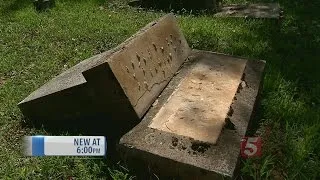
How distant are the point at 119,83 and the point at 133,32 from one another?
3.17 m

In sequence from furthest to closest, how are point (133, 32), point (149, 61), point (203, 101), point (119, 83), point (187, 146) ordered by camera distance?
point (133, 32) → point (149, 61) → point (203, 101) → point (119, 83) → point (187, 146)

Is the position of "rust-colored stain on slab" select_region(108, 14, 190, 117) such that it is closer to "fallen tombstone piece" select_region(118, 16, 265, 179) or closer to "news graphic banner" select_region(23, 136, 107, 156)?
"fallen tombstone piece" select_region(118, 16, 265, 179)

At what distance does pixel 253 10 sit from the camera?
7668 mm

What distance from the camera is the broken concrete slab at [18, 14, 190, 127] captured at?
3500 millimetres

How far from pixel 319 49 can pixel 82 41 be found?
371cm

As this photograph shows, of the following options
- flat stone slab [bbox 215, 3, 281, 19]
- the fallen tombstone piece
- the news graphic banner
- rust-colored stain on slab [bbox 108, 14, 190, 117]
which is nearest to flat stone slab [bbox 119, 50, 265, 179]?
the fallen tombstone piece

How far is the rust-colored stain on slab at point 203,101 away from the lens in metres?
3.43

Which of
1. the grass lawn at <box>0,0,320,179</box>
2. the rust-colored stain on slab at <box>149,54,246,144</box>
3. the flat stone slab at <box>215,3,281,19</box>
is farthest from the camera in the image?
the flat stone slab at <box>215,3,281,19</box>

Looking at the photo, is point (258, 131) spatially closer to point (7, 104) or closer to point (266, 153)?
point (266, 153)

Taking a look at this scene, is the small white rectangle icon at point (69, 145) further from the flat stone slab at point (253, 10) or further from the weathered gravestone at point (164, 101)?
the flat stone slab at point (253, 10)

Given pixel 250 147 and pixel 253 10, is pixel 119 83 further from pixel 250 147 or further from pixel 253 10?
pixel 253 10

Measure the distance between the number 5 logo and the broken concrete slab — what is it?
96cm

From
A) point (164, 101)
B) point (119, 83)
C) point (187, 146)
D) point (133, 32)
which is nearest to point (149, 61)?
point (164, 101)

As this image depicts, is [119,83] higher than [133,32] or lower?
higher
